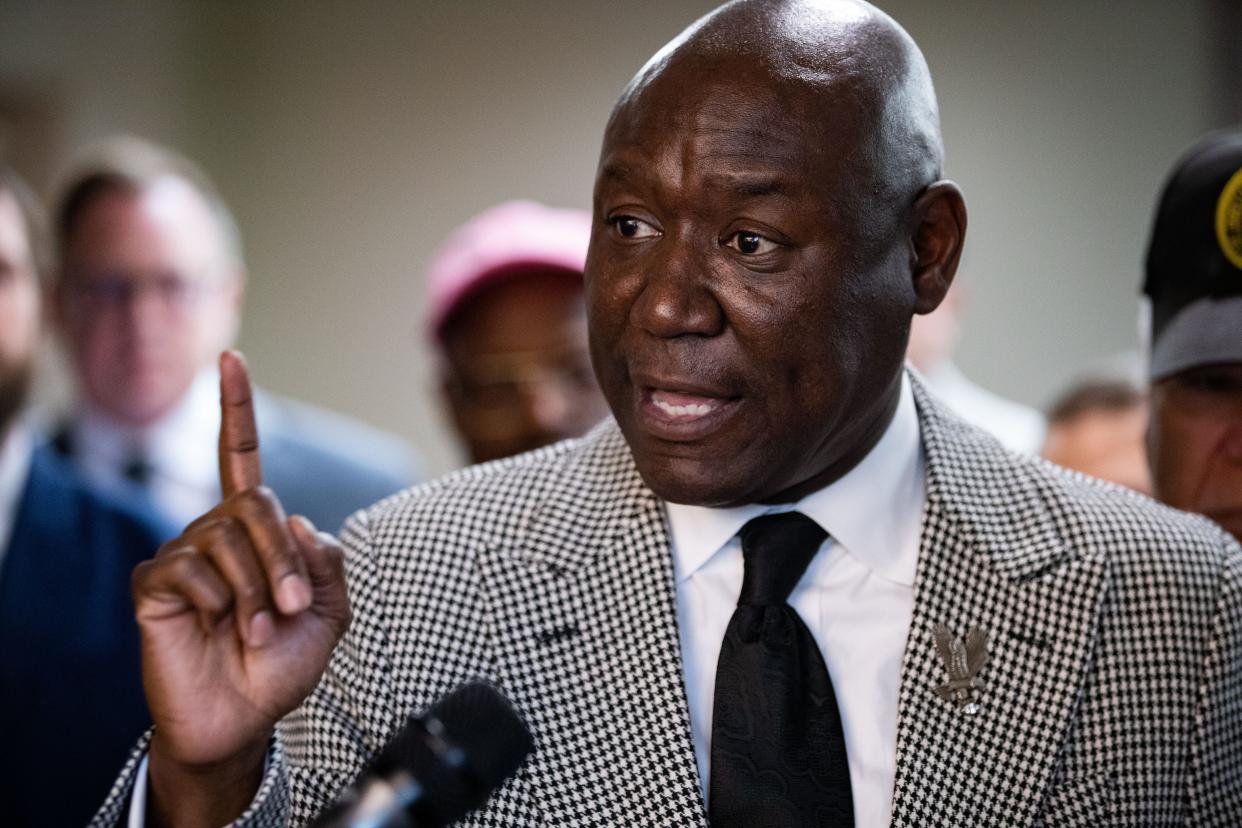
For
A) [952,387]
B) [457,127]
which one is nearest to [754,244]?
[952,387]

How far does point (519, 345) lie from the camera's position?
277 cm

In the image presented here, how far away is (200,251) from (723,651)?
2.42 meters

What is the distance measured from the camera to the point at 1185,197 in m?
1.91

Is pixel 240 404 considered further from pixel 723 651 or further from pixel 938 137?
pixel 938 137

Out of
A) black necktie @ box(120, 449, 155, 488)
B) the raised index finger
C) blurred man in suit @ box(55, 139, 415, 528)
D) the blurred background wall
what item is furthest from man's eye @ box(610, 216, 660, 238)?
the blurred background wall

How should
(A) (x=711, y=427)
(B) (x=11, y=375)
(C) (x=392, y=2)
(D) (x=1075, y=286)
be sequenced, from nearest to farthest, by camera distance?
(A) (x=711, y=427), (B) (x=11, y=375), (D) (x=1075, y=286), (C) (x=392, y=2)

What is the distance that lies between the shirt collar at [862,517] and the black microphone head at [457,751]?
57 cm

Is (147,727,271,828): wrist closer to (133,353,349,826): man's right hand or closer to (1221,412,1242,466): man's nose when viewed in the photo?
(133,353,349,826): man's right hand

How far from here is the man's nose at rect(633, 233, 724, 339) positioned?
143 cm

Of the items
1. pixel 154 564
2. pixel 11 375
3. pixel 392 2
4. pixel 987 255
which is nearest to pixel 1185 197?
pixel 154 564

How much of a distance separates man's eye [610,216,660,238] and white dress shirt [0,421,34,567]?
52.6 inches

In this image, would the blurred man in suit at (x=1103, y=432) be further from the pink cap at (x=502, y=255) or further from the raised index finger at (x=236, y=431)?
the raised index finger at (x=236, y=431)

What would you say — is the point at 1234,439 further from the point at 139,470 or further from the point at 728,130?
the point at 139,470

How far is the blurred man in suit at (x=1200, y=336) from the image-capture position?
6.02 ft
